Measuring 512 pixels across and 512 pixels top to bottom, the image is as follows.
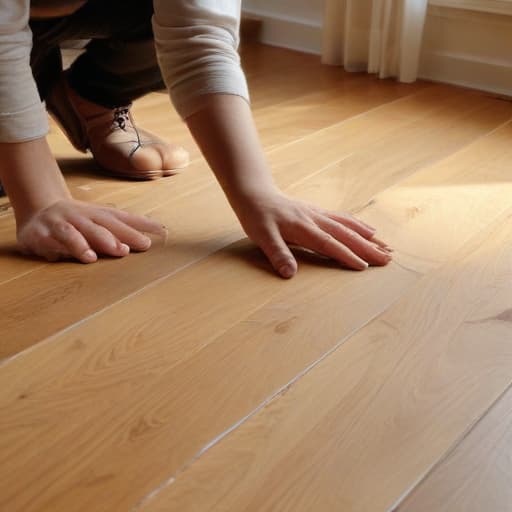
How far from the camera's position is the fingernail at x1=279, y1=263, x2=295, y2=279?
0.91 m

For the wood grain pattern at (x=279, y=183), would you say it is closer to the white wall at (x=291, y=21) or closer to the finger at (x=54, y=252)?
the finger at (x=54, y=252)

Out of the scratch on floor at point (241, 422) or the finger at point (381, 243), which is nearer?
the scratch on floor at point (241, 422)

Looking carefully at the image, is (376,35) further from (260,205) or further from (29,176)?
(29,176)

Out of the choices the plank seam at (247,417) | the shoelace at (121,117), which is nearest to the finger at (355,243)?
the plank seam at (247,417)

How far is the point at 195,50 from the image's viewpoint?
95 cm

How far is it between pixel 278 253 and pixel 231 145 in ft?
0.52

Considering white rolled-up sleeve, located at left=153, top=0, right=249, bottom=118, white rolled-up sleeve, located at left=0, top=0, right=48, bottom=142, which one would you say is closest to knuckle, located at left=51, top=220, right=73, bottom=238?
white rolled-up sleeve, located at left=0, top=0, right=48, bottom=142

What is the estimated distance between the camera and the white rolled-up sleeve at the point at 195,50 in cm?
94

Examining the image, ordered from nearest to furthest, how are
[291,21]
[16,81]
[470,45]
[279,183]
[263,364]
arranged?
[263,364]
[16,81]
[279,183]
[470,45]
[291,21]

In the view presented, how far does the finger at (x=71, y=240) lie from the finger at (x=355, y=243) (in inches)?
12.2

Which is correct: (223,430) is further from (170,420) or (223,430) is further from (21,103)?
(21,103)

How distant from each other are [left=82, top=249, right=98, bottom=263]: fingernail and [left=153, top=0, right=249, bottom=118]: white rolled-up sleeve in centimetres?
22

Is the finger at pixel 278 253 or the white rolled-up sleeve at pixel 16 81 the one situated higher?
the white rolled-up sleeve at pixel 16 81

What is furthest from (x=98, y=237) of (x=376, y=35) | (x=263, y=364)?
(x=376, y=35)
